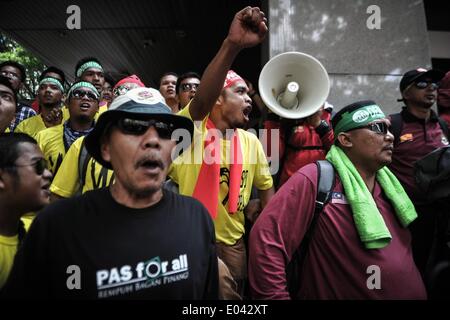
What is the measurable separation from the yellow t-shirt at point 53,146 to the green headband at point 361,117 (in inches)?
105

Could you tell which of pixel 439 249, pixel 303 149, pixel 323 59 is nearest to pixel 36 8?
pixel 323 59

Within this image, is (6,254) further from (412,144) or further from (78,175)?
(412,144)

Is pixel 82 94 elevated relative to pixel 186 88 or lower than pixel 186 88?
lower

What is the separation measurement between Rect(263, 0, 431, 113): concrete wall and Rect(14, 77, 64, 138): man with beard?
10.3 ft

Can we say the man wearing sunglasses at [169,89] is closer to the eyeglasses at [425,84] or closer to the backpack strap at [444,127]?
the eyeglasses at [425,84]

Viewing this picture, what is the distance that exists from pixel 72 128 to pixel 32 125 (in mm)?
1230

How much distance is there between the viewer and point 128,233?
4.68 ft

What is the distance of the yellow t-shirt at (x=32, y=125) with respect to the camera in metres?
4.29

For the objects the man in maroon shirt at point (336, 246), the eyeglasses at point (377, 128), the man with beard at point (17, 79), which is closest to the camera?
the man in maroon shirt at point (336, 246)

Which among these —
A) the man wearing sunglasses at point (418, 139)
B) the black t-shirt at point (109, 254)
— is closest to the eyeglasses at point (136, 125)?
the black t-shirt at point (109, 254)

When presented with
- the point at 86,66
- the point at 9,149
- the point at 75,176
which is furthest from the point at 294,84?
the point at 86,66

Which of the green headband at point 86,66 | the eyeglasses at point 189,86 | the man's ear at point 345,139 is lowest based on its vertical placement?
the man's ear at point 345,139

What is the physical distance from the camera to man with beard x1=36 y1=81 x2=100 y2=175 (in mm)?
3304
